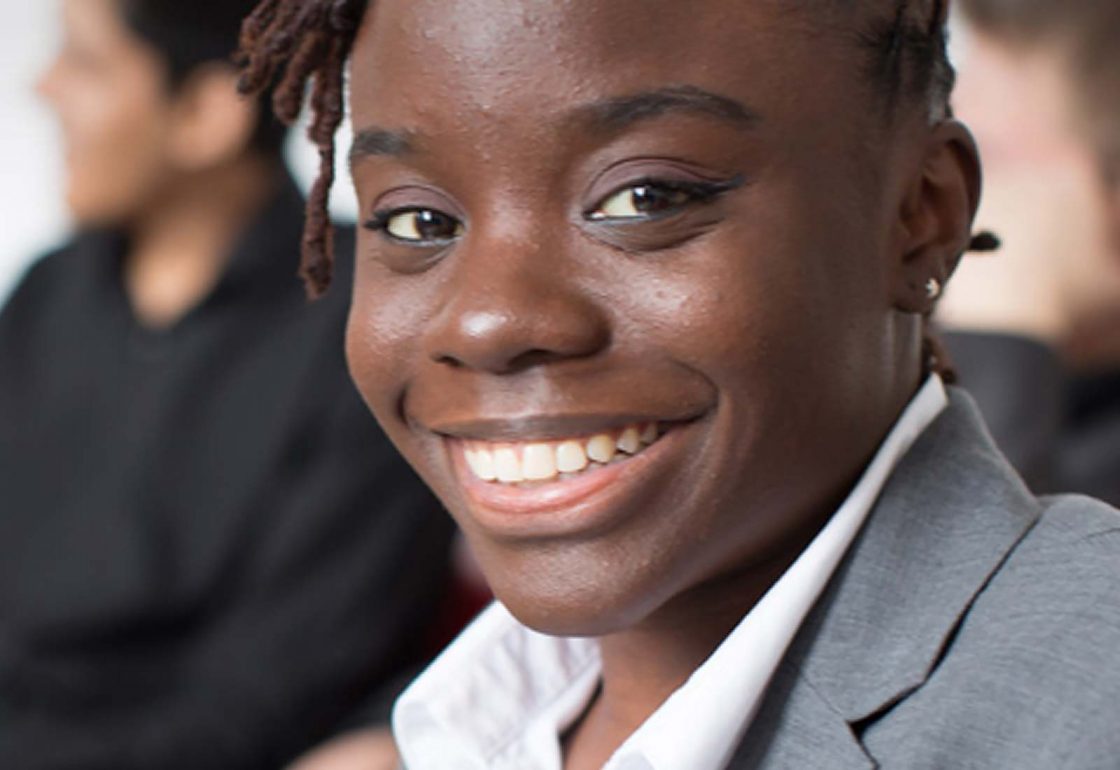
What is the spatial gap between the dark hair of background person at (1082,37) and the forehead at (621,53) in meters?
0.72

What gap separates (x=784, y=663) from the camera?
2.80ft

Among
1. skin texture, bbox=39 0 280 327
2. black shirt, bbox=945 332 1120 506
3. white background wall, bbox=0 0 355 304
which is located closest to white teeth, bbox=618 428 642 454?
black shirt, bbox=945 332 1120 506

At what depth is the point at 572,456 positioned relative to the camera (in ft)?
2.77

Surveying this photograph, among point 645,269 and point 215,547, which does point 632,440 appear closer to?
point 645,269

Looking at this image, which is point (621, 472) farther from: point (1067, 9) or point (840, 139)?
point (1067, 9)

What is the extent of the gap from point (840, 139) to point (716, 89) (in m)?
0.07

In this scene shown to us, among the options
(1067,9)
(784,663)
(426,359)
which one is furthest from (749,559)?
(1067,9)

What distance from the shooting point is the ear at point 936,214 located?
88 centimetres

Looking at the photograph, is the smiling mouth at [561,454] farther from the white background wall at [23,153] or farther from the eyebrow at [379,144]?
the white background wall at [23,153]

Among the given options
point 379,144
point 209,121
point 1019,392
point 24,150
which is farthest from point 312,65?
point 24,150

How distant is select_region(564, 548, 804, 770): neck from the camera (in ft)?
2.92

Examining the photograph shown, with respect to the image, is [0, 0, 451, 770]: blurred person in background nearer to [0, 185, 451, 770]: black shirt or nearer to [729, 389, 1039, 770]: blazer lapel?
[0, 185, 451, 770]: black shirt

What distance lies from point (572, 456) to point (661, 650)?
0.14 m

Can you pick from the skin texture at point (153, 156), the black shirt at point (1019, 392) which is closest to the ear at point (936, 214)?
the black shirt at point (1019, 392)
